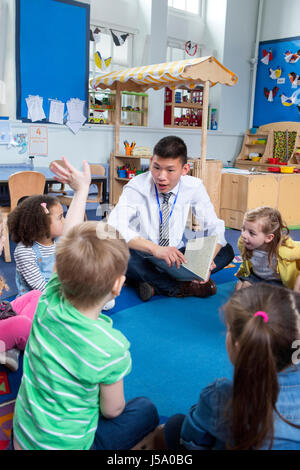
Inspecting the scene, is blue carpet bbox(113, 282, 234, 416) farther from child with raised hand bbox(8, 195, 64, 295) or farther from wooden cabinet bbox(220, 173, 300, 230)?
wooden cabinet bbox(220, 173, 300, 230)

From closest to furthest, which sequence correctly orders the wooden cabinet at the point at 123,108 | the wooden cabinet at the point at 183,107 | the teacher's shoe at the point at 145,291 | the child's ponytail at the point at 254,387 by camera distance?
the child's ponytail at the point at 254,387 < the teacher's shoe at the point at 145,291 < the wooden cabinet at the point at 123,108 < the wooden cabinet at the point at 183,107

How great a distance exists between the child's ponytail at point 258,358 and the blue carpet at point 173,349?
22.8 inches

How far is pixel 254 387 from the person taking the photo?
0.82m

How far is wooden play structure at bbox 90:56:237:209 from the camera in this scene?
4012mm

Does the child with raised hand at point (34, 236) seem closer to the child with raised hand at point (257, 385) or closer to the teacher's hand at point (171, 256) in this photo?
the teacher's hand at point (171, 256)

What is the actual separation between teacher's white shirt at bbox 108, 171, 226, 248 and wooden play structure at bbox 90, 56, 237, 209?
1734mm

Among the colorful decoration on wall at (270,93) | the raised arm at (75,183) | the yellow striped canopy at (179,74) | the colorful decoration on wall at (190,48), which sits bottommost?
the raised arm at (75,183)

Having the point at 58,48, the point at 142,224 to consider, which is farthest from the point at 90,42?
the point at 142,224

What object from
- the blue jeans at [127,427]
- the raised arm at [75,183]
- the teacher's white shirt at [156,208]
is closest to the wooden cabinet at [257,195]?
the teacher's white shirt at [156,208]

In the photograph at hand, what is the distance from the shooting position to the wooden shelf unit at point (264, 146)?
19.2 feet

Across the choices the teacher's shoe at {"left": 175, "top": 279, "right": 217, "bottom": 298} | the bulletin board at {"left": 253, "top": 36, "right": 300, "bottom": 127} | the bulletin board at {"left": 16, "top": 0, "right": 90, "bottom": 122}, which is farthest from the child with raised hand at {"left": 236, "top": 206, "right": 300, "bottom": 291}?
the bulletin board at {"left": 253, "top": 36, "right": 300, "bottom": 127}

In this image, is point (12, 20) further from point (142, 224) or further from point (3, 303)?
point (3, 303)

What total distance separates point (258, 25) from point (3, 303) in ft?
20.4

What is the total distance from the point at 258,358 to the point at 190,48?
6.23 meters
